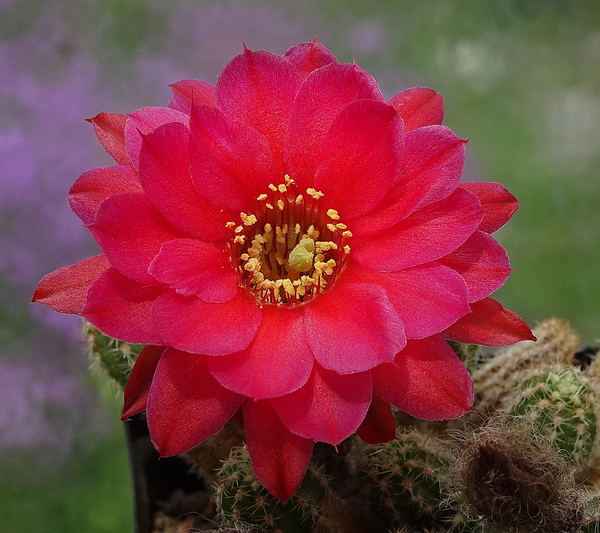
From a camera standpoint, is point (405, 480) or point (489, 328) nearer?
point (489, 328)

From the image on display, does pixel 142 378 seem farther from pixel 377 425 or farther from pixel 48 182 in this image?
pixel 48 182

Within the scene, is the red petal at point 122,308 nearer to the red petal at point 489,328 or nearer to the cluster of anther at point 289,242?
the cluster of anther at point 289,242

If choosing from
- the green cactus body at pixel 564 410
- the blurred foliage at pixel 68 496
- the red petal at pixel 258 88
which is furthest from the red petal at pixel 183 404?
the blurred foliage at pixel 68 496

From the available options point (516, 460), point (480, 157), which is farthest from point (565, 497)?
point (480, 157)

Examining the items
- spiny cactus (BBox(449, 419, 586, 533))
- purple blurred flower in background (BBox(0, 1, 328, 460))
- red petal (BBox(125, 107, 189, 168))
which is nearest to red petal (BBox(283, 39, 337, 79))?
red petal (BBox(125, 107, 189, 168))

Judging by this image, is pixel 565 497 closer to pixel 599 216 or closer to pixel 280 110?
pixel 280 110

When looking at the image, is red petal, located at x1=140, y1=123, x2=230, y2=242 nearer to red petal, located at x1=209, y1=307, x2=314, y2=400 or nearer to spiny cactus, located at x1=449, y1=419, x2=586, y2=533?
red petal, located at x1=209, y1=307, x2=314, y2=400

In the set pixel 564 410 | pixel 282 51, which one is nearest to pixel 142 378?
pixel 564 410
